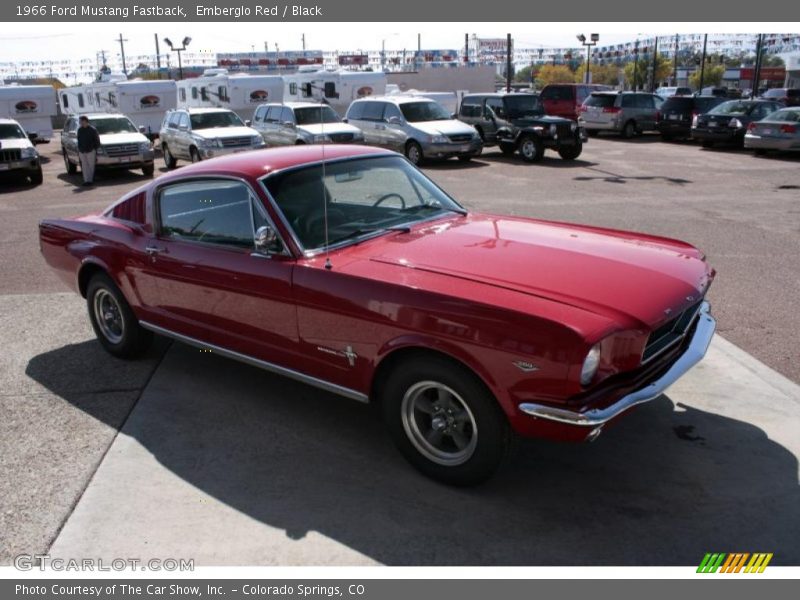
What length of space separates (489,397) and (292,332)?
132cm

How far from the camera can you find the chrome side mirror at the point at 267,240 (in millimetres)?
4207

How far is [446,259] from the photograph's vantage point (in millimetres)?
3963

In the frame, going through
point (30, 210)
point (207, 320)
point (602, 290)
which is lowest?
point (30, 210)

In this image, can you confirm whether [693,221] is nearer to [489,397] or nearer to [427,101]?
[489,397]

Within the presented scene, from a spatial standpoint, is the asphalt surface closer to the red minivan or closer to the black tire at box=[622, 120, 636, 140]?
the black tire at box=[622, 120, 636, 140]

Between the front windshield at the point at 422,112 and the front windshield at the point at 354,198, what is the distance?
50.8 ft

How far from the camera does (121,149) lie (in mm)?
18188

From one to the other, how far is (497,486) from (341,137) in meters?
17.1

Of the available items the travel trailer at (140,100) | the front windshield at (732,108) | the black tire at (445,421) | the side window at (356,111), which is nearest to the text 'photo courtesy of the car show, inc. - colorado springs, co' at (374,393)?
the black tire at (445,421)

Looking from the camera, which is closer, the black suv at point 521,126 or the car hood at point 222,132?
the car hood at point 222,132

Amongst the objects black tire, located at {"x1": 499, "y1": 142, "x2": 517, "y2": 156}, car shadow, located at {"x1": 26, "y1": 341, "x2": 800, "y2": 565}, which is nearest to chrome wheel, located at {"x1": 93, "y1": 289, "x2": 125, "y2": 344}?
car shadow, located at {"x1": 26, "y1": 341, "x2": 800, "y2": 565}

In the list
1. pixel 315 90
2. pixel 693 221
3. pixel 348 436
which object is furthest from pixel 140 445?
pixel 315 90

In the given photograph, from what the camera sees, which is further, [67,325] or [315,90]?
[315,90]

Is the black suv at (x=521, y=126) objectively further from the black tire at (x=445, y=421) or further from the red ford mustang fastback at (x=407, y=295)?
the black tire at (x=445, y=421)
